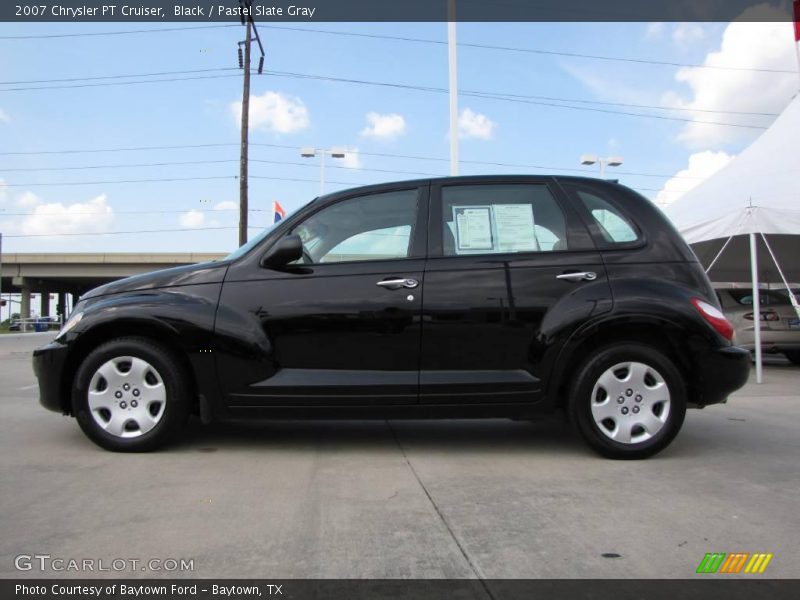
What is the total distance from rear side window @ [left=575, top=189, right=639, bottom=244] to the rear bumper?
2.98 ft

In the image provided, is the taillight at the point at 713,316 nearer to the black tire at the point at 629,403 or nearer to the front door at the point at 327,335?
the black tire at the point at 629,403

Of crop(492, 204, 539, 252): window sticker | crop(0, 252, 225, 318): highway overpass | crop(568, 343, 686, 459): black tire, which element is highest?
crop(0, 252, 225, 318): highway overpass

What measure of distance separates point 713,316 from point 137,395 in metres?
3.82

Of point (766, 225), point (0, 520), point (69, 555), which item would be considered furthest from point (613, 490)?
point (766, 225)

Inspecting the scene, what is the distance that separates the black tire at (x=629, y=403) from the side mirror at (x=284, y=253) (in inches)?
79.2

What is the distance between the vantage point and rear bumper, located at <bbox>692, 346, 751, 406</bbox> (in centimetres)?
388

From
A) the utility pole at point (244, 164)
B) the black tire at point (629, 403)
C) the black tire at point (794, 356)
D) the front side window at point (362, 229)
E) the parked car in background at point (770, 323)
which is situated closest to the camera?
the black tire at point (629, 403)

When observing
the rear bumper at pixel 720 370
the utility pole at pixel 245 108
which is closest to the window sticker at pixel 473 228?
the rear bumper at pixel 720 370

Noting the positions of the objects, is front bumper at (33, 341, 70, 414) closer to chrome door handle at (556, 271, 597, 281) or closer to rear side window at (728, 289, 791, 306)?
chrome door handle at (556, 271, 597, 281)

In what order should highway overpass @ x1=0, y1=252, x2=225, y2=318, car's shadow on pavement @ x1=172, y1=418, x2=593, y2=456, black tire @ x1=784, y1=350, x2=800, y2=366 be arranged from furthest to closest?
1. highway overpass @ x1=0, y1=252, x2=225, y2=318
2. black tire @ x1=784, y1=350, x2=800, y2=366
3. car's shadow on pavement @ x1=172, y1=418, x2=593, y2=456

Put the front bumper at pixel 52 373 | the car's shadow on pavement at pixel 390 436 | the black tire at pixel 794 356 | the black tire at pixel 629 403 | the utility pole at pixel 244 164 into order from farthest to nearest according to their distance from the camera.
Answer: the utility pole at pixel 244 164, the black tire at pixel 794 356, the car's shadow on pavement at pixel 390 436, the front bumper at pixel 52 373, the black tire at pixel 629 403

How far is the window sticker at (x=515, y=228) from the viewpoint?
4070 millimetres

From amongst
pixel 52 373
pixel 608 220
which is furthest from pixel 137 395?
pixel 608 220

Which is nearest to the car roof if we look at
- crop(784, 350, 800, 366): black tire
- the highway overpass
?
crop(784, 350, 800, 366): black tire
